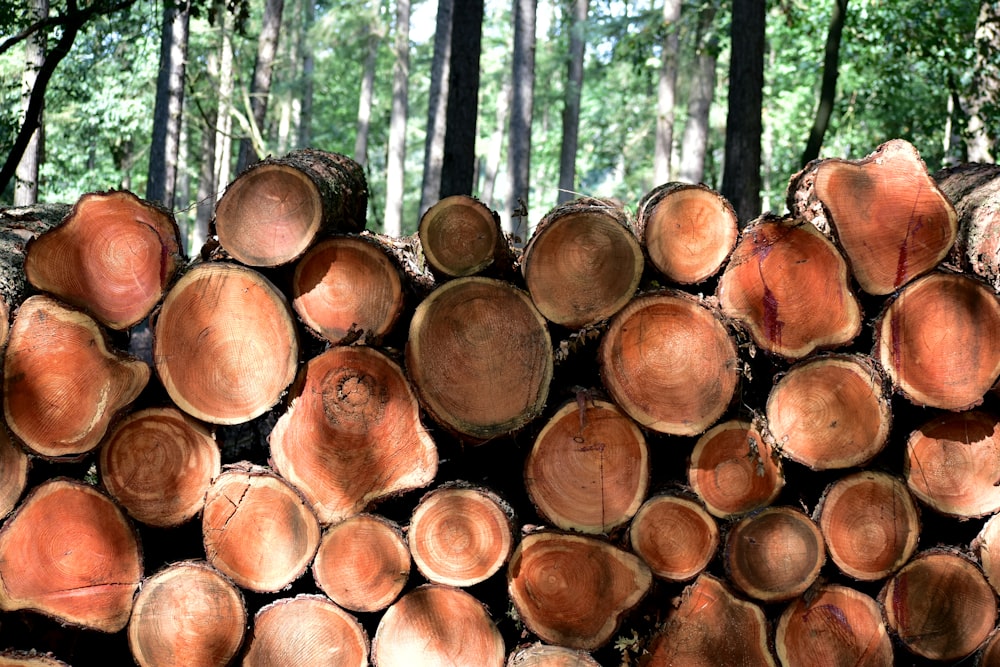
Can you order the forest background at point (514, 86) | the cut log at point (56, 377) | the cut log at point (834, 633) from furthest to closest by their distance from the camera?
the forest background at point (514, 86)
the cut log at point (834, 633)
the cut log at point (56, 377)

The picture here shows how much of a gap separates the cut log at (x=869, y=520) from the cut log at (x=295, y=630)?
1693mm

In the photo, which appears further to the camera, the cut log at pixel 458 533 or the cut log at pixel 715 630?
the cut log at pixel 715 630

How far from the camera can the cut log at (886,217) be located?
3033 millimetres

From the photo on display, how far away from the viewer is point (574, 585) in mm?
3096

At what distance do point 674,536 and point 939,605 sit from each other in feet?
3.27

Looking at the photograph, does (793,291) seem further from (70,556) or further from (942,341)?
(70,556)

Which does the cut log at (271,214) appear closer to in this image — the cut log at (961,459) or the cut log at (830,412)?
the cut log at (830,412)

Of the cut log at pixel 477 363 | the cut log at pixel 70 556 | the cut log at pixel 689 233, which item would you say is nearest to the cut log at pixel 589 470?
the cut log at pixel 477 363

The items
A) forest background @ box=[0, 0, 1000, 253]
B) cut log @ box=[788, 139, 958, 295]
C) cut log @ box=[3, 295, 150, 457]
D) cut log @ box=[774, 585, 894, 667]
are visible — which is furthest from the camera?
forest background @ box=[0, 0, 1000, 253]

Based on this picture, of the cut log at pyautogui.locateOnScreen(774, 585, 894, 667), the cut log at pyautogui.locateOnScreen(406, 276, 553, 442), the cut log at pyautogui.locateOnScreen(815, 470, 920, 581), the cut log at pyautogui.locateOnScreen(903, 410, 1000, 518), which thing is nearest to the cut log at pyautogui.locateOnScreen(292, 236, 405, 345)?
the cut log at pyautogui.locateOnScreen(406, 276, 553, 442)

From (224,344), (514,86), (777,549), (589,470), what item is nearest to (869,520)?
(777,549)

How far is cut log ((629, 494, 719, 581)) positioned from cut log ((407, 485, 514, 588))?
46 cm

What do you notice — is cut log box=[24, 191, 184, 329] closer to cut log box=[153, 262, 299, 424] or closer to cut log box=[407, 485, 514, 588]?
cut log box=[153, 262, 299, 424]

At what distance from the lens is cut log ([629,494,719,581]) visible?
3072mm
